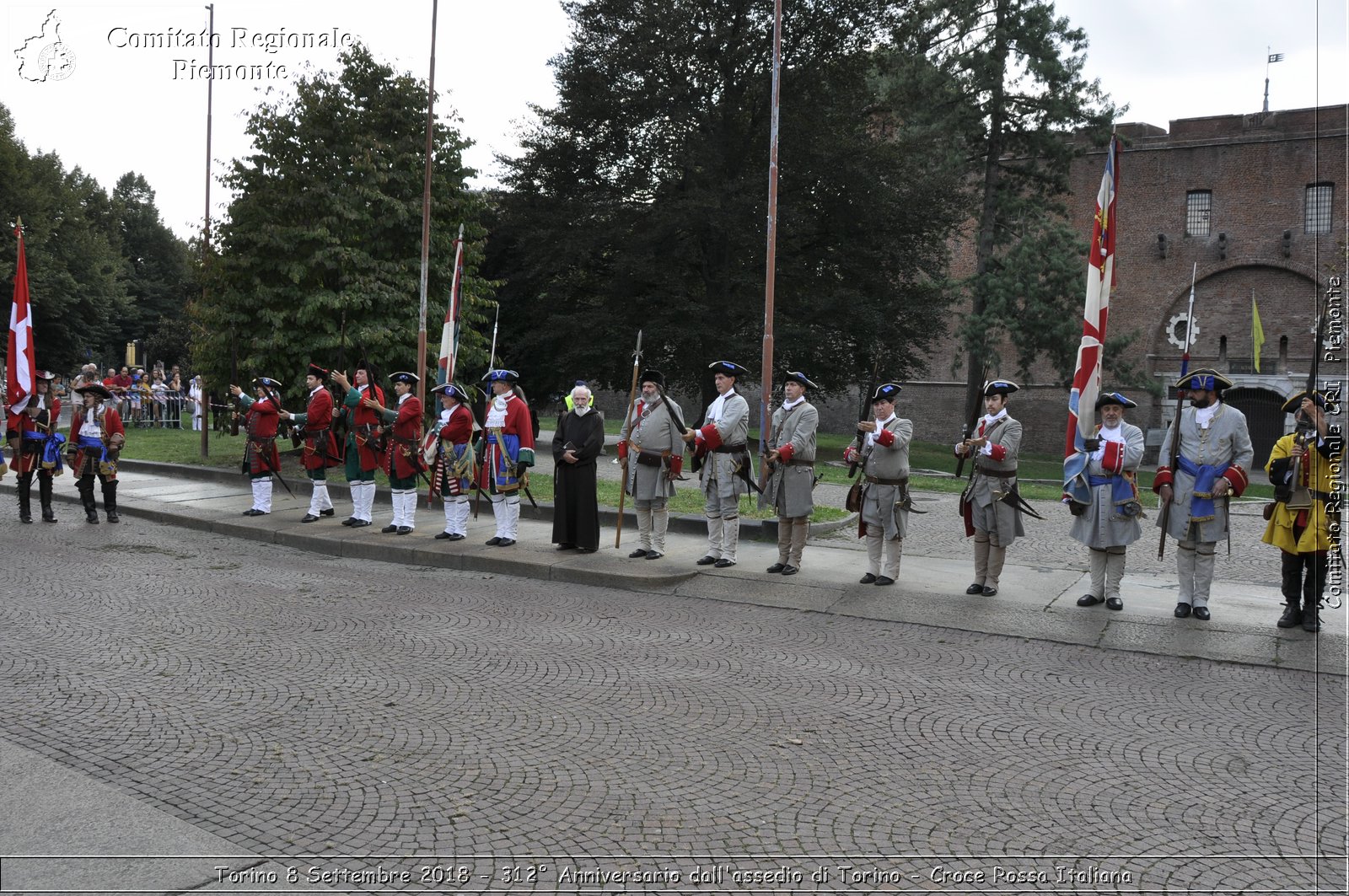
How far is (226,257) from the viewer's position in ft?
64.1

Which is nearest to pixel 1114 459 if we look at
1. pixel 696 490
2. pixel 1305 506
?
pixel 1305 506

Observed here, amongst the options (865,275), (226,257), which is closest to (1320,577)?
(226,257)

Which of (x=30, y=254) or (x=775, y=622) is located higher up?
(x=30, y=254)

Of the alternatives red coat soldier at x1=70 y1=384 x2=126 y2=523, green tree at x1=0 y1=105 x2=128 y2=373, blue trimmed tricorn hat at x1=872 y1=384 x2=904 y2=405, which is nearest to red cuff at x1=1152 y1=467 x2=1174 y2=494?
blue trimmed tricorn hat at x1=872 y1=384 x2=904 y2=405

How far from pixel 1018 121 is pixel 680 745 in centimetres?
3504

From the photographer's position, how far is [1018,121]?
116ft

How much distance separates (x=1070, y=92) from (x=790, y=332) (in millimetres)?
16181

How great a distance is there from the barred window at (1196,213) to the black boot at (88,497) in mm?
41756

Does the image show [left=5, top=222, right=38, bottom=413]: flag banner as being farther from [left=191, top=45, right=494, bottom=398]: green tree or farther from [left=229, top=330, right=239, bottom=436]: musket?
[left=191, top=45, right=494, bottom=398]: green tree

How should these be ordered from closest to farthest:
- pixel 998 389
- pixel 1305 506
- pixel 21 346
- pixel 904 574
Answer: pixel 1305 506
pixel 998 389
pixel 904 574
pixel 21 346

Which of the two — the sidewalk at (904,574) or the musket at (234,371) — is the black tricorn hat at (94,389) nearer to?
the sidewalk at (904,574)

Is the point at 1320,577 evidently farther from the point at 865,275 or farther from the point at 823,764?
the point at 865,275

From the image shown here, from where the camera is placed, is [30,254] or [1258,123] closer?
[1258,123]

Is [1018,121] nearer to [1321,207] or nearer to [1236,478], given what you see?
[1321,207]
